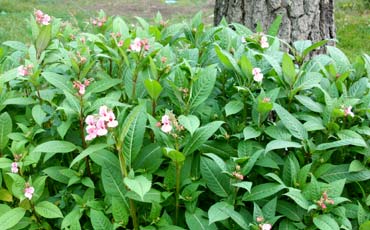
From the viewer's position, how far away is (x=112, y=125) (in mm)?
1693

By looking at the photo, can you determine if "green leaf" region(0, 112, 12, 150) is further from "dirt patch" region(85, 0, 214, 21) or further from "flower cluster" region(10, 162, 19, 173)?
"dirt patch" region(85, 0, 214, 21)

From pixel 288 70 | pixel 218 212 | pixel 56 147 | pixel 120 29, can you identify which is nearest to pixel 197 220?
pixel 218 212

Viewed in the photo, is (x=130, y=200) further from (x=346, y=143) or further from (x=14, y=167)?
(x=346, y=143)

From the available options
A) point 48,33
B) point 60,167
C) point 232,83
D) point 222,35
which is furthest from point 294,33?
point 60,167

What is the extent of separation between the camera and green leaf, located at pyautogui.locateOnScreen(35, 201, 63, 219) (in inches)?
75.0

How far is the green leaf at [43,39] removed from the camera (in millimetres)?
2324

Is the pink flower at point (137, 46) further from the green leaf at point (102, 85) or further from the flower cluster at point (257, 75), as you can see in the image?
the flower cluster at point (257, 75)

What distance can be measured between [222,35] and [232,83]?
0.32 meters

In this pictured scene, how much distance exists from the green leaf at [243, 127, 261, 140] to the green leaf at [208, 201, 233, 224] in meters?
0.25

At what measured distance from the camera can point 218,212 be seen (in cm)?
183

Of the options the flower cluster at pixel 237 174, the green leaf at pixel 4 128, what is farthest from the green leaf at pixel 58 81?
the flower cluster at pixel 237 174

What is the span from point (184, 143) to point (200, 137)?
60 millimetres

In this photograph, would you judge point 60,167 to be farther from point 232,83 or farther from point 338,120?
point 338,120

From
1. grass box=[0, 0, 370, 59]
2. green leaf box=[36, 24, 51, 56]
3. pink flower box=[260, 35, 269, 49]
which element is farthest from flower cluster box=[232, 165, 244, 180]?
grass box=[0, 0, 370, 59]
